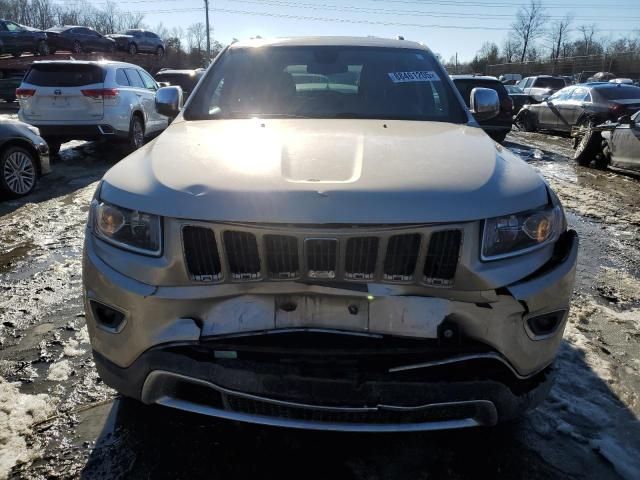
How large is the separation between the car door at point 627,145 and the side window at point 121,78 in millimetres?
9471

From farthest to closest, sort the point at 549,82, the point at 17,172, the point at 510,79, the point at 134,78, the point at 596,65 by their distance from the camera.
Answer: the point at 596,65, the point at 510,79, the point at 549,82, the point at 134,78, the point at 17,172

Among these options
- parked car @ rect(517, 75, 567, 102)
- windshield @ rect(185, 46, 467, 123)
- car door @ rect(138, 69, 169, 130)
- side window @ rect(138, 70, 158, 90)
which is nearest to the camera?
windshield @ rect(185, 46, 467, 123)

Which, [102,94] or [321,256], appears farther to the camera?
[102,94]

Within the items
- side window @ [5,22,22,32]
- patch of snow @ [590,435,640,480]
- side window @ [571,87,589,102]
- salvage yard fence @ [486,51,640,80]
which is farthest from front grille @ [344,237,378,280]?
salvage yard fence @ [486,51,640,80]

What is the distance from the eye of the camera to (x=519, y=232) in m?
1.95

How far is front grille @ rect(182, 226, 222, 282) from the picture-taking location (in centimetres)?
185

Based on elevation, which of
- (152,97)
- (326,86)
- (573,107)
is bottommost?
(573,107)

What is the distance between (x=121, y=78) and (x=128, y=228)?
981cm

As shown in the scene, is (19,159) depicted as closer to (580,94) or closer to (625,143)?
(625,143)

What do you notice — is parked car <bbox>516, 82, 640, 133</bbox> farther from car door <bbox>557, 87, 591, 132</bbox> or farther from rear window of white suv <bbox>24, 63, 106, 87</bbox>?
rear window of white suv <bbox>24, 63, 106, 87</bbox>

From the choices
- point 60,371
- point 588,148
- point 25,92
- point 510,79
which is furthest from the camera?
point 510,79

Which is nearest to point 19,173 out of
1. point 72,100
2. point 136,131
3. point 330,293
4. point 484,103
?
point 72,100

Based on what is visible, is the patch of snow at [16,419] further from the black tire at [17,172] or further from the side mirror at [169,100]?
the black tire at [17,172]

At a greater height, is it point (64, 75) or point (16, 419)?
point (64, 75)
